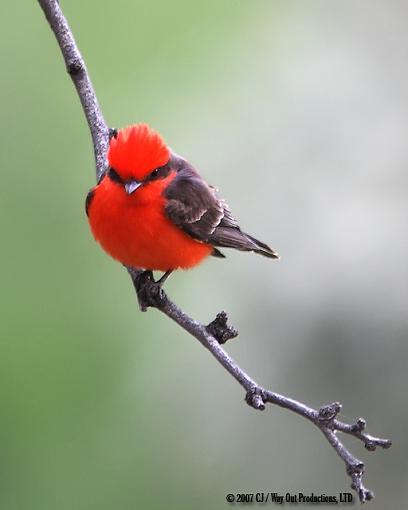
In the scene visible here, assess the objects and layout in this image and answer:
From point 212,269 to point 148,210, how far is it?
1.77 m

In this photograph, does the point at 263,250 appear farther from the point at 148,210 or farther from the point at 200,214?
the point at 148,210

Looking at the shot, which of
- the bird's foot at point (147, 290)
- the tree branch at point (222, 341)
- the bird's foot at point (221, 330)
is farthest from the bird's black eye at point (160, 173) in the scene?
the bird's foot at point (221, 330)

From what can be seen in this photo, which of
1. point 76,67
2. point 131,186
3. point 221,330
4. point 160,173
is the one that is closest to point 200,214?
point 160,173

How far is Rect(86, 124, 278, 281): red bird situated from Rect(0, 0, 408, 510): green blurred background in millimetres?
1166

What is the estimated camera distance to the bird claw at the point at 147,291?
4.34 meters

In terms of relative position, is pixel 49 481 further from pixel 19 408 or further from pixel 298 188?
pixel 298 188

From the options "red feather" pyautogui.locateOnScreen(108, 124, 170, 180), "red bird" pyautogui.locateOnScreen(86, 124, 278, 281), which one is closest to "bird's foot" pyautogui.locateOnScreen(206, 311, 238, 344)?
"red bird" pyautogui.locateOnScreen(86, 124, 278, 281)

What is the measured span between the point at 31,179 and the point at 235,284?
5.88ft

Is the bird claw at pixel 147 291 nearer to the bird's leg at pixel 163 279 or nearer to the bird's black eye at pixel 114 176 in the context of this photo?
the bird's leg at pixel 163 279

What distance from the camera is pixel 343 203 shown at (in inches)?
254

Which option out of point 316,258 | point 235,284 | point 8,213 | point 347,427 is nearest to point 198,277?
point 235,284

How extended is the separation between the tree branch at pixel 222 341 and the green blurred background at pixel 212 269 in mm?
1535

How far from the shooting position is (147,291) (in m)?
4.46

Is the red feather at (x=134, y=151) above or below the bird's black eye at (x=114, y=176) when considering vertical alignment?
above
